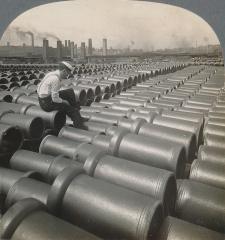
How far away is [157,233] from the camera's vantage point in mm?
1964

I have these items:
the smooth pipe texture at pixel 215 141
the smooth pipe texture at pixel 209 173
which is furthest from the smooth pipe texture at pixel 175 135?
the smooth pipe texture at pixel 209 173

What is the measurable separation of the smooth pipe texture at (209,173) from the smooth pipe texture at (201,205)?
0.24 m

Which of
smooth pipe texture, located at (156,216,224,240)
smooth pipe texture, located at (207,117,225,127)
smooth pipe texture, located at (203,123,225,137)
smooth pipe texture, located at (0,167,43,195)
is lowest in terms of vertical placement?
smooth pipe texture, located at (156,216,224,240)

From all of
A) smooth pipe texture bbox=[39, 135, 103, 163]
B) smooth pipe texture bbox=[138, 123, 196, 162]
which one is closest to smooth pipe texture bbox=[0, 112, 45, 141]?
smooth pipe texture bbox=[39, 135, 103, 163]

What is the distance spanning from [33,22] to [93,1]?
1045 millimetres

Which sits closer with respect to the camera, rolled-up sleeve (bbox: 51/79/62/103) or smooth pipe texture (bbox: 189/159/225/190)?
smooth pipe texture (bbox: 189/159/225/190)

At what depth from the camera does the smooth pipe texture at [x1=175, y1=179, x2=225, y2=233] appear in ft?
7.25

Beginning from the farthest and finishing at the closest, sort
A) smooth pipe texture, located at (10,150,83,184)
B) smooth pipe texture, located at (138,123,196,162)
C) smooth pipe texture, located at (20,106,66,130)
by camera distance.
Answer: smooth pipe texture, located at (20,106,66,130) < smooth pipe texture, located at (138,123,196,162) < smooth pipe texture, located at (10,150,83,184)

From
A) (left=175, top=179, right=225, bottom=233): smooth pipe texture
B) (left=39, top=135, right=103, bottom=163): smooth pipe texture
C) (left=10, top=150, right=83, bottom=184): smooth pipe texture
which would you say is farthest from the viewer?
(left=39, top=135, right=103, bottom=163): smooth pipe texture

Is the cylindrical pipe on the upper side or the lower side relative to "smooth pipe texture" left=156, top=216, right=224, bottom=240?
upper

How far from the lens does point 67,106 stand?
462 cm

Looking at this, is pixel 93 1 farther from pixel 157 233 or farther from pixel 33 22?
pixel 157 233

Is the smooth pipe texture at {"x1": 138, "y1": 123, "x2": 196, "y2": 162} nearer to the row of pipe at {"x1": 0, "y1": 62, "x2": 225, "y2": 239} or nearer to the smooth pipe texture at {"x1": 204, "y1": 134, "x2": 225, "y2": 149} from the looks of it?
the row of pipe at {"x1": 0, "y1": 62, "x2": 225, "y2": 239}

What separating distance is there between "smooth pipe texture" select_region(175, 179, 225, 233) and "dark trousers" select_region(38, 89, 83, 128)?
8.81 feet
